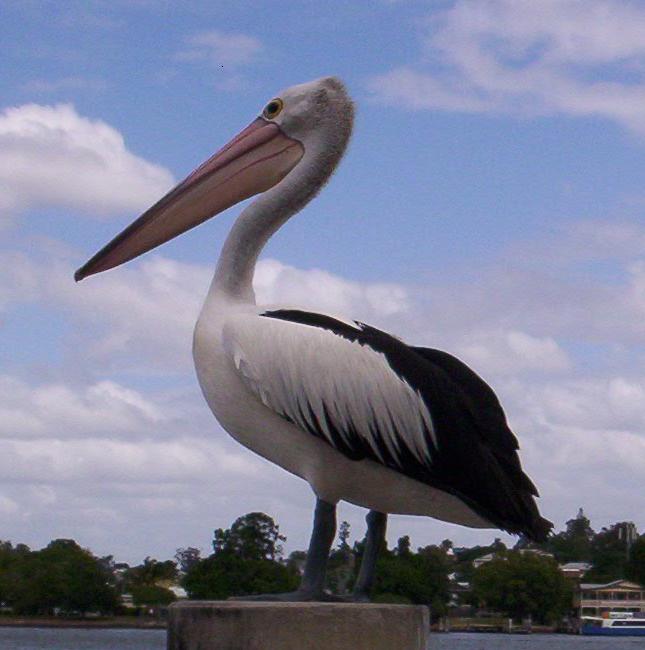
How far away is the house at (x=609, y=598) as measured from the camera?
96.8 meters

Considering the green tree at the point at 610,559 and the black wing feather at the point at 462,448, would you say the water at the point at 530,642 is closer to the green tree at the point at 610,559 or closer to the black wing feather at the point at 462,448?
the green tree at the point at 610,559

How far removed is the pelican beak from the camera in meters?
5.91

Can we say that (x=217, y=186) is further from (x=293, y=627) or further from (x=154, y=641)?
(x=154, y=641)

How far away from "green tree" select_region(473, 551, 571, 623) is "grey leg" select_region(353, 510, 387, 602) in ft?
255

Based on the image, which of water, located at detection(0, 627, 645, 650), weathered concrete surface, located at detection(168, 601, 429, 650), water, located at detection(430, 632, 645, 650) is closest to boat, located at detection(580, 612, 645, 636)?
water, located at detection(430, 632, 645, 650)

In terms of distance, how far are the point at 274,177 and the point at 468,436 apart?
1.38 m

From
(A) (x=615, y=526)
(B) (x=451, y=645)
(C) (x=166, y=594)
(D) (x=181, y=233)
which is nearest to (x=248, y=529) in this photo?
(B) (x=451, y=645)

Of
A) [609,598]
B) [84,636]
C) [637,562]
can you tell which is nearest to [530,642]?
[637,562]

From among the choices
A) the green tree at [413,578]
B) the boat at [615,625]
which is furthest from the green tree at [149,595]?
the boat at [615,625]

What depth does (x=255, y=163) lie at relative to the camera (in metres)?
6.01

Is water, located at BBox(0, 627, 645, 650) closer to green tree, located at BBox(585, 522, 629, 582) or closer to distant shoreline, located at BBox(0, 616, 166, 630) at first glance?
distant shoreline, located at BBox(0, 616, 166, 630)

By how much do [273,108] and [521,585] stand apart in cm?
8229

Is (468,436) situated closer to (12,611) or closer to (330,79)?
(330,79)

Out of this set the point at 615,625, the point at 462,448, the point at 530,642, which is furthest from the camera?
the point at 615,625
